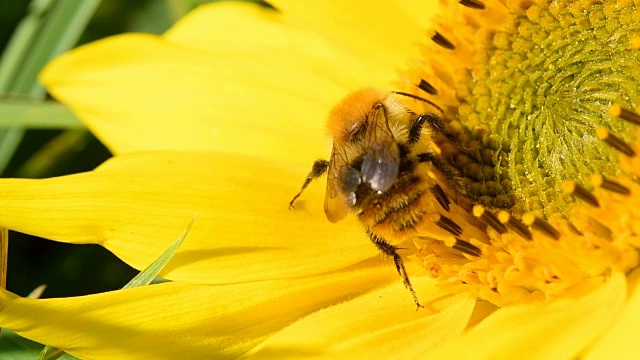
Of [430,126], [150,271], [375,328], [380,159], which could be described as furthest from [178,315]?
[430,126]

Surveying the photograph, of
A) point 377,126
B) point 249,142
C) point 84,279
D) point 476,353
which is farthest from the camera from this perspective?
point 84,279

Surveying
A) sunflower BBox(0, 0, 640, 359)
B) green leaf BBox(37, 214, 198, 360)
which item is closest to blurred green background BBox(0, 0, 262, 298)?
sunflower BBox(0, 0, 640, 359)

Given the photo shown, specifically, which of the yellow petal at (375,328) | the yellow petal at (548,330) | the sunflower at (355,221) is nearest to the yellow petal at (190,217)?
the sunflower at (355,221)

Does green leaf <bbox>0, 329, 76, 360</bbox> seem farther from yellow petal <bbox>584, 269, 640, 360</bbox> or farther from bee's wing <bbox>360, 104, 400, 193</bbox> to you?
yellow petal <bbox>584, 269, 640, 360</bbox>

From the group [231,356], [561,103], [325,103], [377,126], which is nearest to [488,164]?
[561,103]

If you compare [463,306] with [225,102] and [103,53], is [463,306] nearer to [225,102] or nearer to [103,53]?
[225,102]

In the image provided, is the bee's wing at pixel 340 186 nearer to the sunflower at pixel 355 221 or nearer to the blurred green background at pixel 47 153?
the sunflower at pixel 355 221

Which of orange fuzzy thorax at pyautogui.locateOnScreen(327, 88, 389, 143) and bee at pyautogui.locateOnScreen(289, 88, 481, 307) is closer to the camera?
bee at pyautogui.locateOnScreen(289, 88, 481, 307)

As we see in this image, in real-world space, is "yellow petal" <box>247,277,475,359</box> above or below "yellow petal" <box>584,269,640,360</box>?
below
